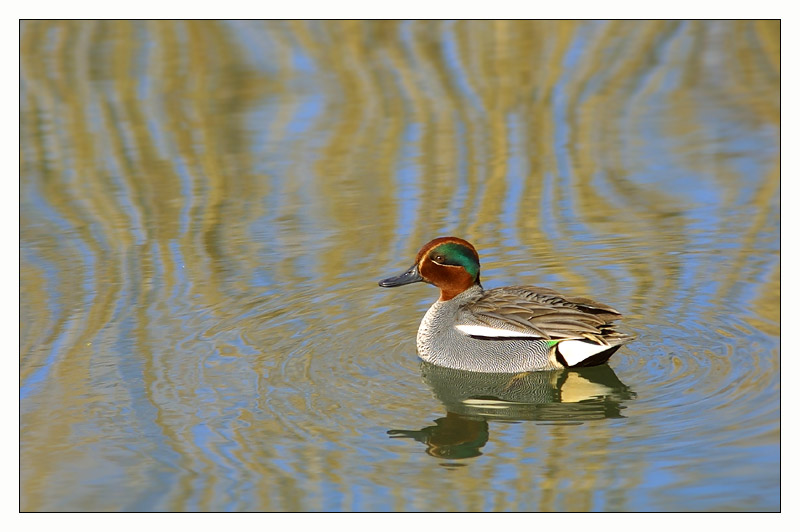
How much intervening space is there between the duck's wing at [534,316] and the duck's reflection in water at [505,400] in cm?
28

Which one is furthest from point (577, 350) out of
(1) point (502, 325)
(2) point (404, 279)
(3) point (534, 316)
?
(2) point (404, 279)

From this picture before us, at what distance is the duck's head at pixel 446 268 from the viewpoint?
28.7ft

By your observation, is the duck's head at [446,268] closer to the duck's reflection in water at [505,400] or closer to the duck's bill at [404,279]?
the duck's bill at [404,279]

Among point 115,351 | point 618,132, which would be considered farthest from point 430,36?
point 115,351

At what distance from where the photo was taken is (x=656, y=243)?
997 centimetres

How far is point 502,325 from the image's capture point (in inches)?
326

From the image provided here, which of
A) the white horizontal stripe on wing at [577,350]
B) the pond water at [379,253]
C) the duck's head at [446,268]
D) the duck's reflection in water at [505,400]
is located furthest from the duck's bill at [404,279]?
the white horizontal stripe on wing at [577,350]

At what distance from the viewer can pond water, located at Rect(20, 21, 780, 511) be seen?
681cm

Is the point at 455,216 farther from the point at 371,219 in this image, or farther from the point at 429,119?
the point at 429,119

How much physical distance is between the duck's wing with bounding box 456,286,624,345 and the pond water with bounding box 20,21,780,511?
0.99ft

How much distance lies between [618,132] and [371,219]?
311 centimetres

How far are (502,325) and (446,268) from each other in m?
0.74

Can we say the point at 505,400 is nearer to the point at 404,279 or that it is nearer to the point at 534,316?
the point at 534,316

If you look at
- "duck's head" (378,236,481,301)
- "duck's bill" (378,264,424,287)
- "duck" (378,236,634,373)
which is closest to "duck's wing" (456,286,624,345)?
"duck" (378,236,634,373)
